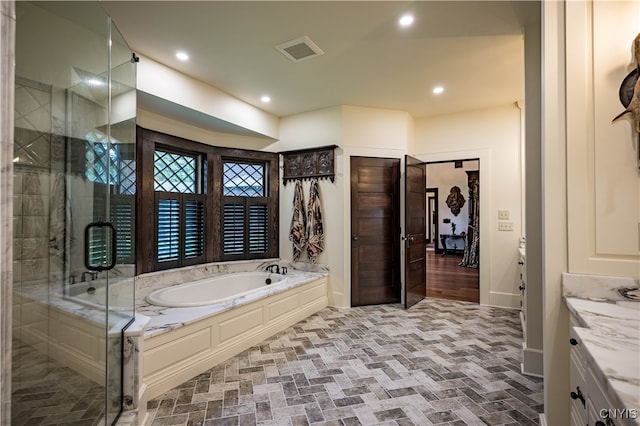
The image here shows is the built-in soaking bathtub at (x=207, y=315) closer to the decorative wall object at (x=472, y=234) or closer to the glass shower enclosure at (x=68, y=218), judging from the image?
the glass shower enclosure at (x=68, y=218)

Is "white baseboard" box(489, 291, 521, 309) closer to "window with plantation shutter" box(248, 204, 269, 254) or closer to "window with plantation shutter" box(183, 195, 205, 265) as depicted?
"window with plantation shutter" box(248, 204, 269, 254)

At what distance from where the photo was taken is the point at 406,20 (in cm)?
231

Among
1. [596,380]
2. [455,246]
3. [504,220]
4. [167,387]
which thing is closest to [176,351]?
Result: [167,387]

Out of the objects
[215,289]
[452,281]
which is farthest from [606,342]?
[452,281]

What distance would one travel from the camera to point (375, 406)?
6.41 feet

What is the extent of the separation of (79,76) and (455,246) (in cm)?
998

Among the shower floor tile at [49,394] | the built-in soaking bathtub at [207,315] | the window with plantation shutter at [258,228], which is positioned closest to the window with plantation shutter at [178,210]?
the built-in soaking bathtub at [207,315]

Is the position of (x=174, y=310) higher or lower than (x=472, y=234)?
lower

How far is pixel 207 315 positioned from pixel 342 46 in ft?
9.03

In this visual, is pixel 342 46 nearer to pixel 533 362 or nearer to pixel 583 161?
pixel 583 161

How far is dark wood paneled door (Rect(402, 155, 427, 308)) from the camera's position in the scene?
4047mm

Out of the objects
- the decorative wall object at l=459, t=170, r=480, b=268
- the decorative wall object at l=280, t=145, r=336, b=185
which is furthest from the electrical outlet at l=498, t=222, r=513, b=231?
the decorative wall object at l=459, t=170, r=480, b=268

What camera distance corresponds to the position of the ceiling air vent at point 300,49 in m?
2.58

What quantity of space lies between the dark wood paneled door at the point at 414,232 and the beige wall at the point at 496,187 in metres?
0.74
